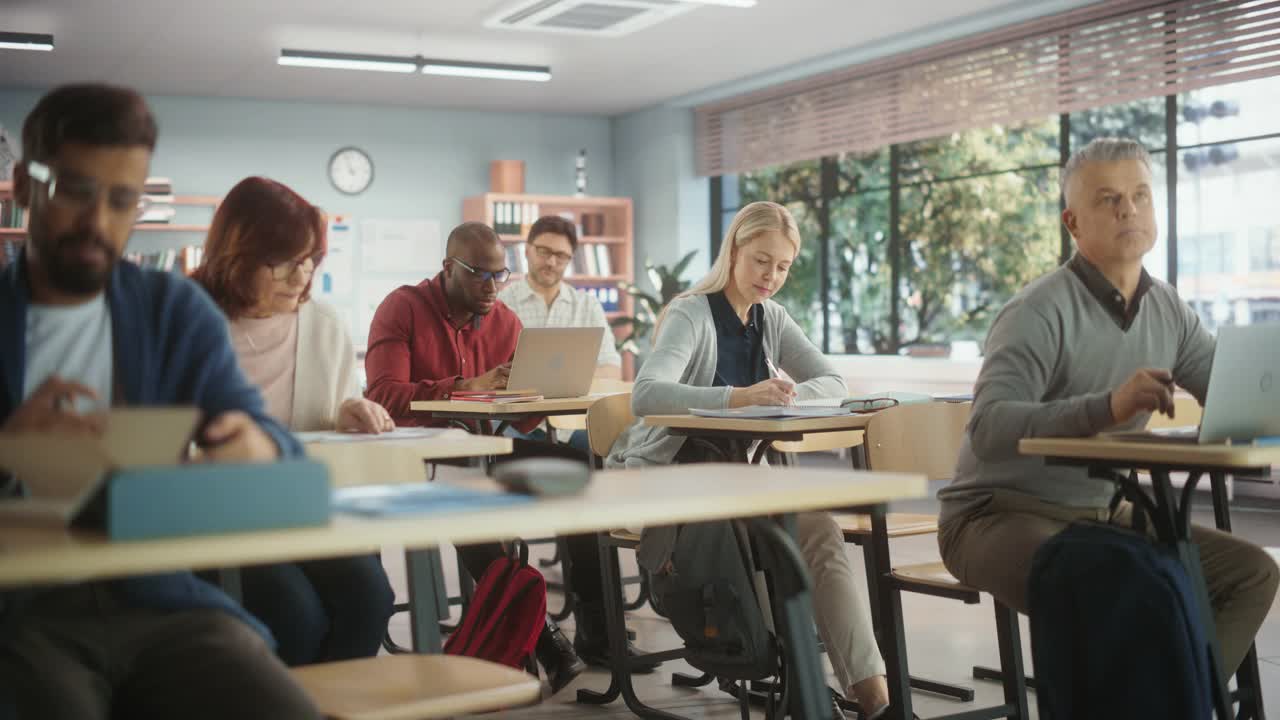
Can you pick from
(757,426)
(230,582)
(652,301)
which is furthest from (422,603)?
(652,301)

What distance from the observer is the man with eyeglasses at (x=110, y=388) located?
4.19ft

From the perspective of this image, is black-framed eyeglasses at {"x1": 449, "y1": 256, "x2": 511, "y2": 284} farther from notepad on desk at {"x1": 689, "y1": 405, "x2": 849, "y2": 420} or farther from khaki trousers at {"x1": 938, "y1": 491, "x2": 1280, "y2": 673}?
khaki trousers at {"x1": 938, "y1": 491, "x2": 1280, "y2": 673}

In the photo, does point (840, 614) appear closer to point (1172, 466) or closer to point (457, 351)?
point (1172, 466)

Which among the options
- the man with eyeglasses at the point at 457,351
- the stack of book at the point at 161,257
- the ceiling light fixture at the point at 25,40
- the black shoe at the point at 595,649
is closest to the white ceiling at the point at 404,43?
the ceiling light fixture at the point at 25,40

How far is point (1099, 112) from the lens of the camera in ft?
24.3

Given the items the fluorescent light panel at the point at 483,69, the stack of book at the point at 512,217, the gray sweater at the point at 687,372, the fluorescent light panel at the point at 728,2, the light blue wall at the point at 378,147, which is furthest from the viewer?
the stack of book at the point at 512,217

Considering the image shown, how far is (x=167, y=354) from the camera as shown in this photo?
1561 millimetres

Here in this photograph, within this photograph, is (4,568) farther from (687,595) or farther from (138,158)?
(687,595)

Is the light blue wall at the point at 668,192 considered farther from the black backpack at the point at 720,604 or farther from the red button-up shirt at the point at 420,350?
the black backpack at the point at 720,604

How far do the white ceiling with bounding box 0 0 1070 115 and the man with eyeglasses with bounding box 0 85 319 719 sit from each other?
18.9ft

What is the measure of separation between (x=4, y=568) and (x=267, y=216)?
1479 mm

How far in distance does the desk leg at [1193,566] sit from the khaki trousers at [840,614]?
0.74 meters

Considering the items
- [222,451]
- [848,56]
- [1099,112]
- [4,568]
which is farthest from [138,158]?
[848,56]

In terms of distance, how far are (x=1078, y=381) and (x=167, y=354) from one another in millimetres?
1649
